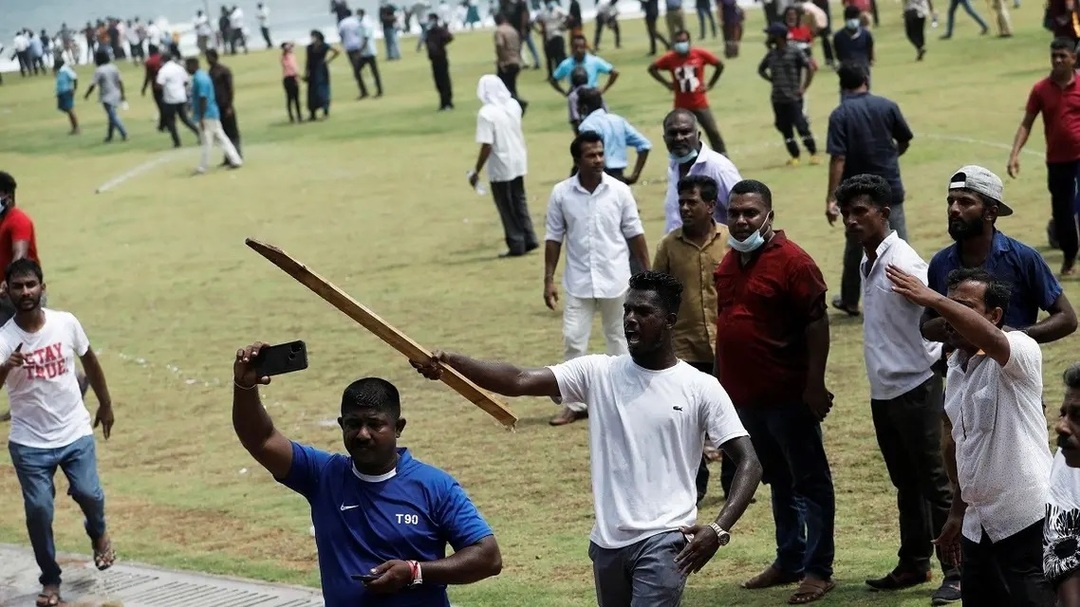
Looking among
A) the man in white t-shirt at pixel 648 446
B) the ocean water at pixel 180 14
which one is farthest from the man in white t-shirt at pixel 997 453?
the ocean water at pixel 180 14

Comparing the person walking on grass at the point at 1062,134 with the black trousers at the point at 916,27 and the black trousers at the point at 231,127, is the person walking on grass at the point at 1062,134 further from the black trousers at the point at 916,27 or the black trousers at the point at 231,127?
the black trousers at the point at 916,27

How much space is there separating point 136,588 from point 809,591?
12.7 ft

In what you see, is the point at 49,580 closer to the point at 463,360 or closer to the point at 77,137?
the point at 463,360

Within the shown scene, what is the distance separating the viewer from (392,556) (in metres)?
5.26

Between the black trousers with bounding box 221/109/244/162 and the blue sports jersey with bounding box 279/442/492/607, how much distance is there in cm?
2450

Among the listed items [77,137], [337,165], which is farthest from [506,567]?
[77,137]

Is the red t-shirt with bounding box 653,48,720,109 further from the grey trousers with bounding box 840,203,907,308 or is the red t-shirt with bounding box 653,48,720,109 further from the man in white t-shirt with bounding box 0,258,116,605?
the man in white t-shirt with bounding box 0,258,116,605

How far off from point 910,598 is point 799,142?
1598 cm

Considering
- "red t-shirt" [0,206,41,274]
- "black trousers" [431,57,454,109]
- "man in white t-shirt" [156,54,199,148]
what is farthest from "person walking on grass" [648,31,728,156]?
"man in white t-shirt" [156,54,199,148]

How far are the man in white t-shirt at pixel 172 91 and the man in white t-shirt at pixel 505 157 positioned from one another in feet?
52.1

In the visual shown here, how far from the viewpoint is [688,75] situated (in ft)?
67.9

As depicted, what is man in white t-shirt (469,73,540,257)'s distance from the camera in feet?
56.6

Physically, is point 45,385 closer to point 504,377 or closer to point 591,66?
point 504,377

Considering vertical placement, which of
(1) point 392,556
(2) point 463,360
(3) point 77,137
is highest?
(2) point 463,360
